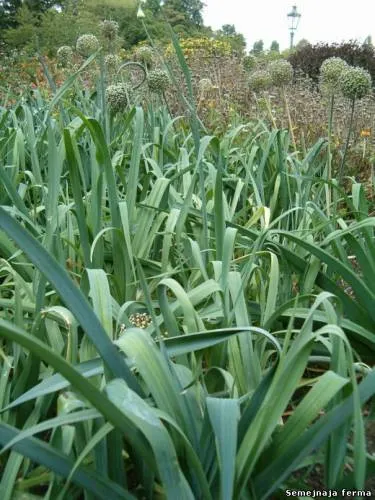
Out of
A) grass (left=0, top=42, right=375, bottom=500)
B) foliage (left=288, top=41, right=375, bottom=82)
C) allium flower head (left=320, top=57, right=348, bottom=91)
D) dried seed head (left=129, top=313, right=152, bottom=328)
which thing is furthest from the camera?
foliage (left=288, top=41, right=375, bottom=82)

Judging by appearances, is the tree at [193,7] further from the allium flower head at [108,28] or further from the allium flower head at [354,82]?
the allium flower head at [354,82]

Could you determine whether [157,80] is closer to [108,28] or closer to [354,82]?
[108,28]

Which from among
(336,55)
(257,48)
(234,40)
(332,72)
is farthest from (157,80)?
(257,48)

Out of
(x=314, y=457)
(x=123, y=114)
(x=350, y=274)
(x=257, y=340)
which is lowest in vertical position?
(x=314, y=457)

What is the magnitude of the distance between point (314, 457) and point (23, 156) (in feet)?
6.57

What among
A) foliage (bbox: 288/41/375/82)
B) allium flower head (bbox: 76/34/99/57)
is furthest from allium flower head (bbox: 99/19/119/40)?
foliage (bbox: 288/41/375/82)

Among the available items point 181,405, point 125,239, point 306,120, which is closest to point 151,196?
point 125,239

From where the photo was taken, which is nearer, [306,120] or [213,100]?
[306,120]

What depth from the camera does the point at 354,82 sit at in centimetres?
230

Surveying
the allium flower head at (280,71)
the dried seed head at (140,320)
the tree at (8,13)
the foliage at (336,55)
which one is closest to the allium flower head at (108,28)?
the allium flower head at (280,71)

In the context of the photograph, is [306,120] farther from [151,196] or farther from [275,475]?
[275,475]

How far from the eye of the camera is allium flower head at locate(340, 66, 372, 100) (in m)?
2.30

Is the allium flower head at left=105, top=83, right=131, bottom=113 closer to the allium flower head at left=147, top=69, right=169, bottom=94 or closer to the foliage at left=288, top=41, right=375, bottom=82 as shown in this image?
the allium flower head at left=147, top=69, right=169, bottom=94

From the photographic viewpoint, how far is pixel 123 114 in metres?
3.45
